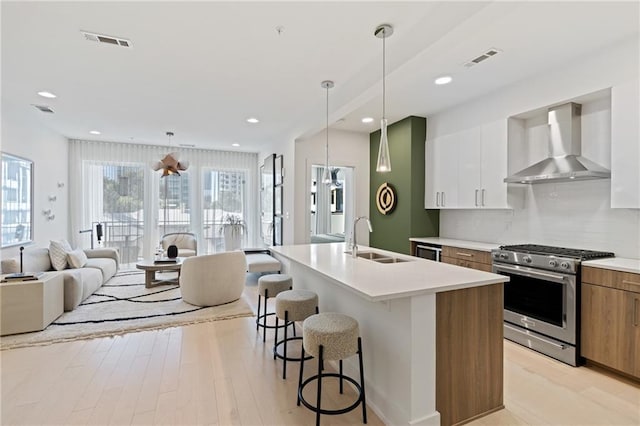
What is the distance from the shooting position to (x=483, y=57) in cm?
296

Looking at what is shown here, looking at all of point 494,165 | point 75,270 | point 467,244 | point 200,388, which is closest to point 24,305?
point 75,270

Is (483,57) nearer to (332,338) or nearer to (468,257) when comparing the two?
(468,257)

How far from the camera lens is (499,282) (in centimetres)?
206

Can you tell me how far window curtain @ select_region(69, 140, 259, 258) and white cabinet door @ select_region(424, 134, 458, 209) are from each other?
15.0 feet

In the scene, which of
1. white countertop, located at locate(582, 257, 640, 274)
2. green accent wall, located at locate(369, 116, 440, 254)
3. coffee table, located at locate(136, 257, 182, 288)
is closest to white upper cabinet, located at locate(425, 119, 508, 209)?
green accent wall, located at locate(369, 116, 440, 254)

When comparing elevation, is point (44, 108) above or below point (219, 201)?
above

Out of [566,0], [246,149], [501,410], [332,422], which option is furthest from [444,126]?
[246,149]

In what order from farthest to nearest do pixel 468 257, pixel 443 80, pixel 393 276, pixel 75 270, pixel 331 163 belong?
pixel 331 163 < pixel 75 270 < pixel 468 257 < pixel 443 80 < pixel 393 276

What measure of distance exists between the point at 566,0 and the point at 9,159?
20.5 feet

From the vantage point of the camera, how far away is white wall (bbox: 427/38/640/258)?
9.31ft

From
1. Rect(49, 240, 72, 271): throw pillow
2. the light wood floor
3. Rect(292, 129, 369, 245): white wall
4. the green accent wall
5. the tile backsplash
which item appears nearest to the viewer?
the light wood floor

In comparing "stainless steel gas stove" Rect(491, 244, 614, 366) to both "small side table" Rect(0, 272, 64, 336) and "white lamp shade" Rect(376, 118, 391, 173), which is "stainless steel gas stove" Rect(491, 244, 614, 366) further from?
"small side table" Rect(0, 272, 64, 336)

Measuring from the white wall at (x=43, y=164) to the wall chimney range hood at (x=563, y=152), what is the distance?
6.42 meters

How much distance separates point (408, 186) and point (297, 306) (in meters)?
2.99
